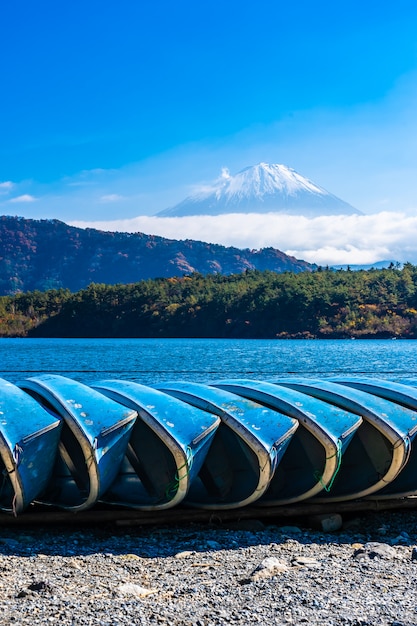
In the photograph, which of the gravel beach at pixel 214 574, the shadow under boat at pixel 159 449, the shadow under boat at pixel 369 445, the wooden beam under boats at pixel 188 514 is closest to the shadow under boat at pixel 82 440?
the wooden beam under boats at pixel 188 514

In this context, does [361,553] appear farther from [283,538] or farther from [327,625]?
[327,625]

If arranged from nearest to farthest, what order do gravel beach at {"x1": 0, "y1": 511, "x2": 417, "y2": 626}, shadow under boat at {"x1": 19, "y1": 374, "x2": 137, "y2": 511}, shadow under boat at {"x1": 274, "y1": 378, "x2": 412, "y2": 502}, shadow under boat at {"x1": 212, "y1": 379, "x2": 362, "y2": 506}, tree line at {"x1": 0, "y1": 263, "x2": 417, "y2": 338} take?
gravel beach at {"x1": 0, "y1": 511, "x2": 417, "y2": 626} → shadow under boat at {"x1": 19, "y1": 374, "x2": 137, "y2": 511} → shadow under boat at {"x1": 212, "y1": 379, "x2": 362, "y2": 506} → shadow under boat at {"x1": 274, "y1": 378, "x2": 412, "y2": 502} → tree line at {"x1": 0, "y1": 263, "x2": 417, "y2": 338}

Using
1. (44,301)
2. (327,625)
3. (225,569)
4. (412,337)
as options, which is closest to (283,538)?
(225,569)

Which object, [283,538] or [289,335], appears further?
[289,335]

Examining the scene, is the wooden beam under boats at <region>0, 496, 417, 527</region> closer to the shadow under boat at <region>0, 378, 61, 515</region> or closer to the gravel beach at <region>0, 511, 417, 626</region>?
the gravel beach at <region>0, 511, 417, 626</region>

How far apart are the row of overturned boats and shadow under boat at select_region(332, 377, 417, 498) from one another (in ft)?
0.04

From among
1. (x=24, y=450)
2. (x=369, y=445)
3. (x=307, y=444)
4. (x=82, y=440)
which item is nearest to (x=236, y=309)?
(x=369, y=445)

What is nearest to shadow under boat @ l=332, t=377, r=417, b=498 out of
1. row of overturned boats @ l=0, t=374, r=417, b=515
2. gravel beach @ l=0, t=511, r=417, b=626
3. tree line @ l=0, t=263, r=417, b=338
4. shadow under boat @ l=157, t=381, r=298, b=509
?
row of overturned boats @ l=0, t=374, r=417, b=515

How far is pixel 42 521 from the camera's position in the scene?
25.7 ft

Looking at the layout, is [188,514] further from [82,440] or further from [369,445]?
[369,445]

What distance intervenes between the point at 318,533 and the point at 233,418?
60.9 inches

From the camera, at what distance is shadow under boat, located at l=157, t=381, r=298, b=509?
26.5ft

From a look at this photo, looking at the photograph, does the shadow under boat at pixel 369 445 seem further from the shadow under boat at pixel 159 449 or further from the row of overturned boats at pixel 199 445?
the shadow under boat at pixel 159 449

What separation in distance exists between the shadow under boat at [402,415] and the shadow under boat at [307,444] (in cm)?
57
